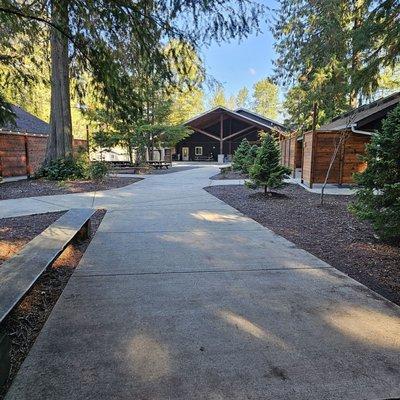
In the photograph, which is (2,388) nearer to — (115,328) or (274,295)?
(115,328)

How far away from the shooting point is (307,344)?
2.35m

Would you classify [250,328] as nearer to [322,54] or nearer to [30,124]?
[322,54]

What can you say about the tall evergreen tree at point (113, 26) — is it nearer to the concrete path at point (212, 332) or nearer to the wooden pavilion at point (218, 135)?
the concrete path at point (212, 332)

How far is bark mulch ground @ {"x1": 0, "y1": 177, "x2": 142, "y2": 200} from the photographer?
991 cm

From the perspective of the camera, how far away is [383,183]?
4.95 m

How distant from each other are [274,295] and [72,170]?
480 inches

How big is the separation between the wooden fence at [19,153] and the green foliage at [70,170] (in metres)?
1.51

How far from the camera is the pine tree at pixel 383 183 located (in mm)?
4695

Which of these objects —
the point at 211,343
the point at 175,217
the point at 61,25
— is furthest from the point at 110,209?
the point at 211,343

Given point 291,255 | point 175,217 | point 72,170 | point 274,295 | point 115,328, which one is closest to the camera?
point 115,328

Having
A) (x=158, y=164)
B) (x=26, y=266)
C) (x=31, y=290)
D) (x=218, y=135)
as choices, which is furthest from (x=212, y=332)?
(x=218, y=135)

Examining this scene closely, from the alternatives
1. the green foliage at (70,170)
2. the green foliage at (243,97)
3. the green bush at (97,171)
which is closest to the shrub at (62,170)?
the green foliage at (70,170)

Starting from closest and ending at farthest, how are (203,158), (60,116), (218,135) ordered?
(60,116)
(218,135)
(203,158)

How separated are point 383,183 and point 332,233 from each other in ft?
3.82
